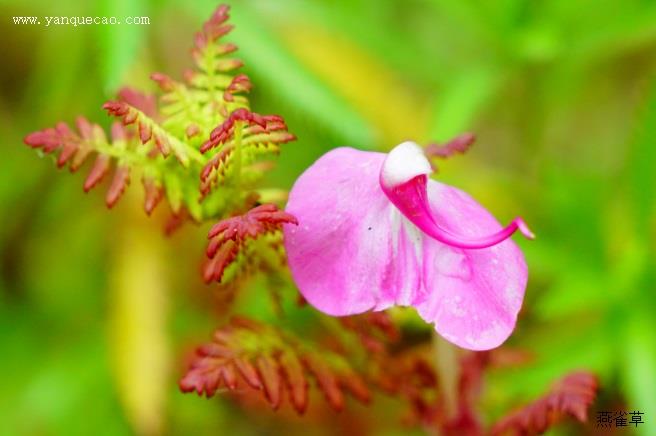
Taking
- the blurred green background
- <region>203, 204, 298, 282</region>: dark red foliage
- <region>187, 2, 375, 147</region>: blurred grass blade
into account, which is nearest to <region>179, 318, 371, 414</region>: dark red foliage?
<region>203, 204, 298, 282</region>: dark red foliage

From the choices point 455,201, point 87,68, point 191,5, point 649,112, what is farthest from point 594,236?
point 87,68

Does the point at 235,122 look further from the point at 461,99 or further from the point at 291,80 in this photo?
the point at 461,99

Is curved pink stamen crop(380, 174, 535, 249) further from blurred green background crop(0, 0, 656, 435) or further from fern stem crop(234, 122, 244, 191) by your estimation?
blurred green background crop(0, 0, 656, 435)

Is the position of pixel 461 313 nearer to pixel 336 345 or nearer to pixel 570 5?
pixel 336 345

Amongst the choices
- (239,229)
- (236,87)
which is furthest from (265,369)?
(236,87)

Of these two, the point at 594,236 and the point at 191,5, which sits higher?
the point at 191,5

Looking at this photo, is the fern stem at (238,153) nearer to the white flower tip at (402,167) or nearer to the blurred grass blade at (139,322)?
the white flower tip at (402,167)
